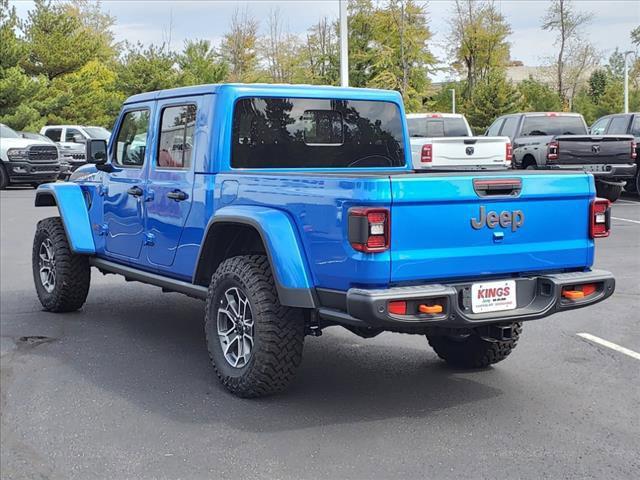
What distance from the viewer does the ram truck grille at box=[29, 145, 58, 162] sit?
2295cm

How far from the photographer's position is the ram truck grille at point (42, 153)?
75.3 feet

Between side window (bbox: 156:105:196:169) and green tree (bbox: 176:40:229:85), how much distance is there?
122 feet

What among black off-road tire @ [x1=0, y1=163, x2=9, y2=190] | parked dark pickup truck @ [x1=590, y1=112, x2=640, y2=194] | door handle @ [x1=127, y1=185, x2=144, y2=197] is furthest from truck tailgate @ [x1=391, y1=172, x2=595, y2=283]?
black off-road tire @ [x1=0, y1=163, x2=9, y2=190]

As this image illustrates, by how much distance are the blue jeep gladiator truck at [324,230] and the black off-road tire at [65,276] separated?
0.74 meters

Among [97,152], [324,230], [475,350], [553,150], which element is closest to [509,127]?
[553,150]

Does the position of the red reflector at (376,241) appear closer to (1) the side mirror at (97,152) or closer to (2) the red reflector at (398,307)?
(2) the red reflector at (398,307)

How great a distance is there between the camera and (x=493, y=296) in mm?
4590

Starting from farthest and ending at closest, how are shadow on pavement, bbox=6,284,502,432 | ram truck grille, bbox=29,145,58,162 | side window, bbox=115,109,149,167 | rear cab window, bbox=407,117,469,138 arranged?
ram truck grille, bbox=29,145,58,162 → rear cab window, bbox=407,117,469,138 → side window, bbox=115,109,149,167 → shadow on pavement, bbox=6,284,502,432

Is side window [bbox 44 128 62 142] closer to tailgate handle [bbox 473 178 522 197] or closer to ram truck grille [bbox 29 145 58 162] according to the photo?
ram truck grille [bbox 29 145 58 162]

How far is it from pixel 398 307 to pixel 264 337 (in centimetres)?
91

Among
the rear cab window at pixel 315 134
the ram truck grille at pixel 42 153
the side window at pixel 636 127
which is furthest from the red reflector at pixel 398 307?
the ram truck grille at pixel 42 153

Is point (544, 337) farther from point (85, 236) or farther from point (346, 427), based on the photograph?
point (85, 236)

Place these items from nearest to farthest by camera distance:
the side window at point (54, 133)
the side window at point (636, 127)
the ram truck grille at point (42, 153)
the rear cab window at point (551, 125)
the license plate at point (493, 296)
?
the license plate at point (493, 296) → the side window at point (636, 127) → the rear cab window at point (551, 125) → the ram truck grille at point (42, 153) → the side window at point (54, 133)

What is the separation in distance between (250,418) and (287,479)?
888mm
